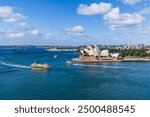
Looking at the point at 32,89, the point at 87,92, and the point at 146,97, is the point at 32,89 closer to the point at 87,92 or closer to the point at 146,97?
the point at 87,92

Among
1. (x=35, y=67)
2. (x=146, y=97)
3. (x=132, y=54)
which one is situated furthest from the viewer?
(x=132, y=54)

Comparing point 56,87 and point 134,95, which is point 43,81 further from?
point 134,95

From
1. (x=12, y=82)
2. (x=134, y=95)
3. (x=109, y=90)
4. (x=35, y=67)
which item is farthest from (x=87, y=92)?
(x=35, y=67)

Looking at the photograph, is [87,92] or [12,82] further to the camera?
[12,82]

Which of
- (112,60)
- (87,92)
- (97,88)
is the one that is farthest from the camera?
(112,60)

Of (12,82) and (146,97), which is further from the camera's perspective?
(12,82)

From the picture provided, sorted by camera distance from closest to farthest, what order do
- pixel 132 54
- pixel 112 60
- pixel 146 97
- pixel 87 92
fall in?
pixel 146 97
pixel 87 92
pixel 112 60
pixel 132 54

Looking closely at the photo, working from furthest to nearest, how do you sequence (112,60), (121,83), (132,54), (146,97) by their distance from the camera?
(132,54), (112,60), (121,83), (146,97)

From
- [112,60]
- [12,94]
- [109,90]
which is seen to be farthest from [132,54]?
[12,94]
